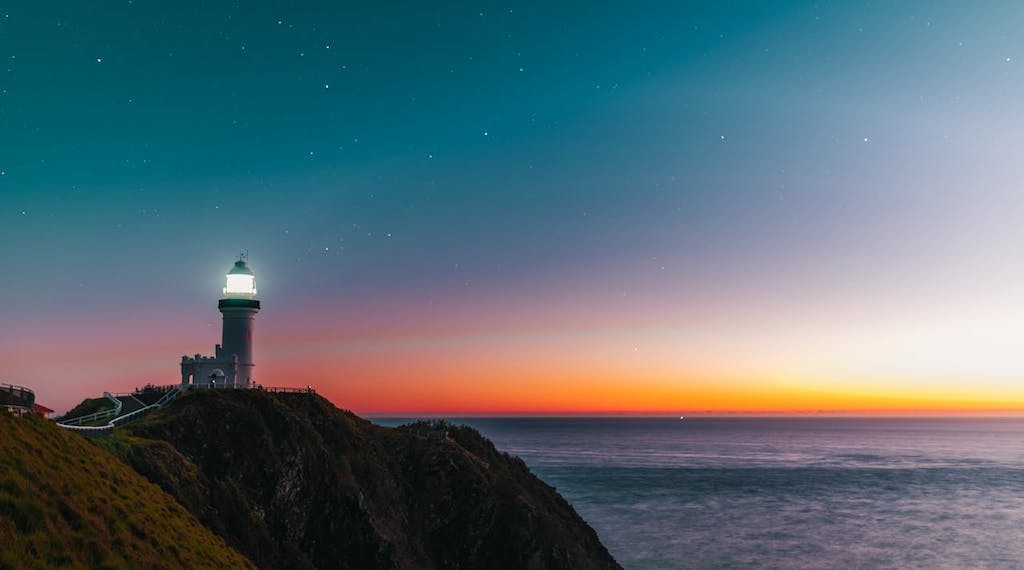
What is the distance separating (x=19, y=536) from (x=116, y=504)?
596 cm

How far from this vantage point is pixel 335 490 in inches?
1748

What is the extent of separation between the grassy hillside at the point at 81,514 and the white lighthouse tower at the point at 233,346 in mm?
36780

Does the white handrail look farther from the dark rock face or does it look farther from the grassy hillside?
the grassy hillside

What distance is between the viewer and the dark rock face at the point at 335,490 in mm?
35000

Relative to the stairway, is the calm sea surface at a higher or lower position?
lower

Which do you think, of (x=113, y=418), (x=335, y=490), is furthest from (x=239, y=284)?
(x=335, y=490)

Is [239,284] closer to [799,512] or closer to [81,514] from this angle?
[81,514]

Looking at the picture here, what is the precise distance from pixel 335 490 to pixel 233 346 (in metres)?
24.8

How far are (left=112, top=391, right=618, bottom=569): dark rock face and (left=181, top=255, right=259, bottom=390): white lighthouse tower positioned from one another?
13.0 m

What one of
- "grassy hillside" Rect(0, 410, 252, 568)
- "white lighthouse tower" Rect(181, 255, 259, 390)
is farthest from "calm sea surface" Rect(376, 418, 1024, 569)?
"grassy hillside" Rect(0, 410, 252, 568)

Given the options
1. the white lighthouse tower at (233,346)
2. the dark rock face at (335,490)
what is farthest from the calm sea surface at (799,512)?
the white lighthouse tower at (233,346)

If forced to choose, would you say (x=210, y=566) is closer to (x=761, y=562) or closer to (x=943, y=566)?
(x=761, y=562)

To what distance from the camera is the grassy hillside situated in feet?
50.9

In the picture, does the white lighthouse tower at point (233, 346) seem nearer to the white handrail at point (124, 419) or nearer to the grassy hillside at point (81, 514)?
the white handrail at point (124, 419)
